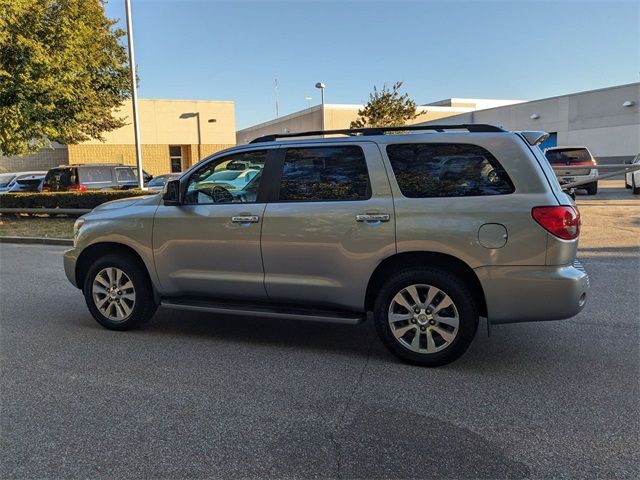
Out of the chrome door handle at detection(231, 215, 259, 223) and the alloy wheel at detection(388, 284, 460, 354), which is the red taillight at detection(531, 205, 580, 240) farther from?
the chrome door handle at detection(231, 215, 259, 223)

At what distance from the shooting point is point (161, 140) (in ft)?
109

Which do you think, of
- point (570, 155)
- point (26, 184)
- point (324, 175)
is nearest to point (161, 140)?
point (26, 184)

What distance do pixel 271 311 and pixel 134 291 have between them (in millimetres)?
1567

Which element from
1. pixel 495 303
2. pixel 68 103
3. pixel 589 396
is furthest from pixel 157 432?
pixel 68 103

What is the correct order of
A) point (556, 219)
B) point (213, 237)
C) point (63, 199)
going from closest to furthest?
1. point (556, 219)
2. point (213, 237)
3. point (63, 199)

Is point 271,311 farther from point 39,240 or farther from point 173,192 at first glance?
point 39,240

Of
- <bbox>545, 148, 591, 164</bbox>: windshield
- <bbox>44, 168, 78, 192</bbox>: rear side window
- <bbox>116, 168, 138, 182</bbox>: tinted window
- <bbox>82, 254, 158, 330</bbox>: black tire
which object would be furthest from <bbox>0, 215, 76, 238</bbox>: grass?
<bbox>545, 148, 591, 164</bbox>: windshield

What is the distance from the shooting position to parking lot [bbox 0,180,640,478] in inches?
117

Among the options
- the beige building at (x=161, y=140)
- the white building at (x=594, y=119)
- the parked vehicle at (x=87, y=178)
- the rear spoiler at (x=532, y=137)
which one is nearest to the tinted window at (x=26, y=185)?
the parked vehicle at (x=87, y=178)

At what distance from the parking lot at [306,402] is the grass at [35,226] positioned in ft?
26.0

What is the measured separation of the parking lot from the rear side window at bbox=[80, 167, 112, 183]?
1192 cm

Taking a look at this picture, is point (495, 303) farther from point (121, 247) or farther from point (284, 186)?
point (121, 247)

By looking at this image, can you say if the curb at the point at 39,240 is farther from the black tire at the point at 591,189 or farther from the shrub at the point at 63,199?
the black tire at the point at 591,189

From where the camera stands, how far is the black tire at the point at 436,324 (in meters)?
4.14
